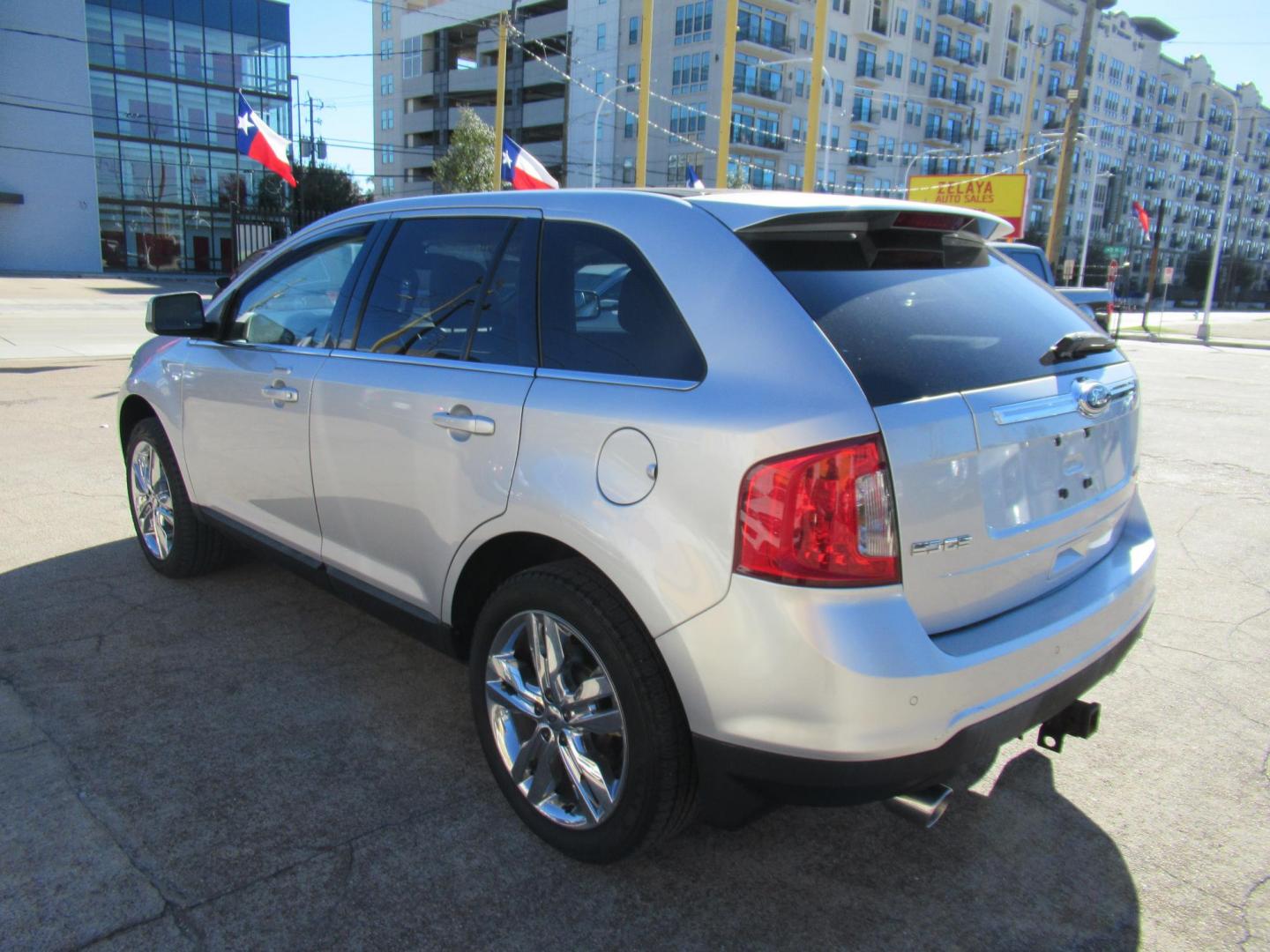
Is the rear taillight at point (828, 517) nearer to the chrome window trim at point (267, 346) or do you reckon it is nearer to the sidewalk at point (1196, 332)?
the chrome window trim at point (267, 346)

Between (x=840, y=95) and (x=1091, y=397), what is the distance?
68.0 m

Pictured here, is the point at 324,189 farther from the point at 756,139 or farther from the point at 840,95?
the point at 840,95

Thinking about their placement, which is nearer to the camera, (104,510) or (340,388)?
(340,388)

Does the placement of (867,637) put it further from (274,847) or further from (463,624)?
(274,847)

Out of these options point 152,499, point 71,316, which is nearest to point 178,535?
point 152,499

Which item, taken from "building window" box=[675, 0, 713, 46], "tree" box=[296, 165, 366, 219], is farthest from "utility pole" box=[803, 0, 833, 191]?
"building window" box=[675, 0, 713, 46]

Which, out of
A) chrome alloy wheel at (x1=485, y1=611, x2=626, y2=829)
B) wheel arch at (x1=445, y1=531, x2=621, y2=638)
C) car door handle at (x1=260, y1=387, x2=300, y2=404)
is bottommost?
chrome alloy wheel at (x1=485, y1=611, x2=626, y2=829)

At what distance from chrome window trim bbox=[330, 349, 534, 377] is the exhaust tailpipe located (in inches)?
58.4

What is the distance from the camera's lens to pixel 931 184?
37.4 meters

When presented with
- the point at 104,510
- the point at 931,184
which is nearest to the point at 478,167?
the point at 931,184

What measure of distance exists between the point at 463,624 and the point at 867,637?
56.4 inches

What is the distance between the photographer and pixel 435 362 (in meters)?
2.87

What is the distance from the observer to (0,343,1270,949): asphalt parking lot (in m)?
2.27

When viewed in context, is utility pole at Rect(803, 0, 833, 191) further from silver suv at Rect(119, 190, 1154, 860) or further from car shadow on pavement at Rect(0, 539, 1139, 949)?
car shadow on pavement at Rect(0, 539, 1139, 949)
